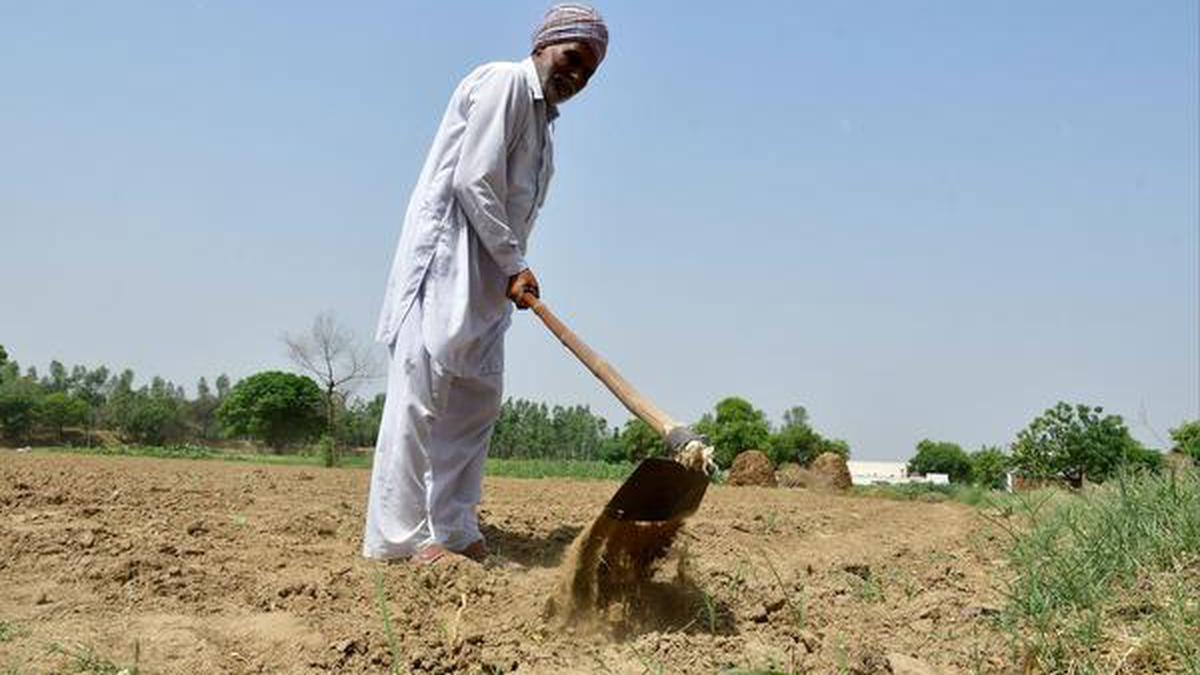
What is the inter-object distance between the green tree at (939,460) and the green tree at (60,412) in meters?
54.2

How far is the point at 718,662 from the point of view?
8.30 feet

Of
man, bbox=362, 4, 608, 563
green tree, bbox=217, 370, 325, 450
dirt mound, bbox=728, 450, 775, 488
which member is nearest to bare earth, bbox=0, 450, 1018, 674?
man, bbox=362, 4, 608, 563

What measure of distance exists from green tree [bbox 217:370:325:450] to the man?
216 feet

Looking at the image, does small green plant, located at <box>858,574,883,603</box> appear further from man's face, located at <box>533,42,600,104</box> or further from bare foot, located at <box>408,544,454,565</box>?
man's face, located at <box>533,42,600,104</box>

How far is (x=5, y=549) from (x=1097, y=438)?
22214 mm

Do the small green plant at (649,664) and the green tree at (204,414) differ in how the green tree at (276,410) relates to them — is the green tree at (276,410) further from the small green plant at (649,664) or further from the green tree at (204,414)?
the small green plant at (649,664)

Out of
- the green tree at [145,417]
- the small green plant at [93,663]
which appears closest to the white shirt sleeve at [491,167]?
the small green plant at [93,663]

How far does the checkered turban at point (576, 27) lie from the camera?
3793mm

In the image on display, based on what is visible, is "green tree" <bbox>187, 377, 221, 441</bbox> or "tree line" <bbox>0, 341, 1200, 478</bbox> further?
"green tree" <bbox>187, 377, 221, 441</bbox>

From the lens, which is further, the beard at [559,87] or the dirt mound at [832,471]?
the dirt mound at [832,471]

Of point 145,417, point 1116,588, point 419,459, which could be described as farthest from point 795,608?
point 145,417

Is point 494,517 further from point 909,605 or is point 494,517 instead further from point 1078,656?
point 1078,656

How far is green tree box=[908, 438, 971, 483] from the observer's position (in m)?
76.2

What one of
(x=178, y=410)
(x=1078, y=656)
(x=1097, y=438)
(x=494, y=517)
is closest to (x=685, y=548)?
(x=1078, y=656)
